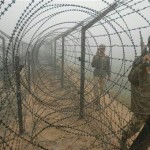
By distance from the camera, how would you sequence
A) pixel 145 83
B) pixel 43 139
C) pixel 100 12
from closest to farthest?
pixel 145 83, pixel 100 12, pixel 43 139

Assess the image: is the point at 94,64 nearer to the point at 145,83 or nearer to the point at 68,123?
the point at 68,123

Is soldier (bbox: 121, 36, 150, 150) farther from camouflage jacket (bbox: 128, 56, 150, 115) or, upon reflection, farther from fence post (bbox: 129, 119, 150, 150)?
fence post (bbox: 129, 119, 150, 150)

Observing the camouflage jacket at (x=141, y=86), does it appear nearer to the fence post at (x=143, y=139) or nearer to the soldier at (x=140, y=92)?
the soldier at (x=140, y=92)

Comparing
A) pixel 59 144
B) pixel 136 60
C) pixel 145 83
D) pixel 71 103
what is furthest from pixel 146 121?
pixel 71 103

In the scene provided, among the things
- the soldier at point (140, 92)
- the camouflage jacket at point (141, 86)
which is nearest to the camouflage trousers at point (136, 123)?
the soldier at point (140, 92)

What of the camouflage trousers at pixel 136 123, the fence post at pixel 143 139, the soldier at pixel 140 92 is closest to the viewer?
the soldier at pixel 140 92

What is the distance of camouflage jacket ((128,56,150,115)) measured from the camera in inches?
152

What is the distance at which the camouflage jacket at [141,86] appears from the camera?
152 inches

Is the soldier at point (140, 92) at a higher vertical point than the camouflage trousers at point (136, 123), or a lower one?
higher

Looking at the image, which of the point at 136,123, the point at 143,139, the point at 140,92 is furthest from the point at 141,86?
the point at 143,139

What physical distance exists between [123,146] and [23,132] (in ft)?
6.51

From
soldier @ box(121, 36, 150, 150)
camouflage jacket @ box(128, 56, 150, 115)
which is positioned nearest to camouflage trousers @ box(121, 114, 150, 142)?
soldier @ box(121, 36, 150, 150)

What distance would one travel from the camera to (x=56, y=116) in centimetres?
665

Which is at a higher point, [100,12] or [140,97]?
[100,12]
